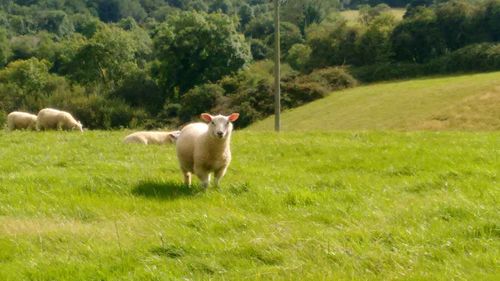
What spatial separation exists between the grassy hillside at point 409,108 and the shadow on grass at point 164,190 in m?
33.9

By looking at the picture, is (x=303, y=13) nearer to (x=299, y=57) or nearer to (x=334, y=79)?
(x=299, y=57)

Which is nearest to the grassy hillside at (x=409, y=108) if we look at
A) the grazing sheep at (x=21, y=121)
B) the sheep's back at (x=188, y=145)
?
the grazing sheep at (x=21, y=121)

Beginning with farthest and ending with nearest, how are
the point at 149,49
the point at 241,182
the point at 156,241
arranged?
the point at 149,49 < the point at 241,182 < the point at 156,241

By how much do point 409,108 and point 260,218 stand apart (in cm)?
4440

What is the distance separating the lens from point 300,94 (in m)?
65.4

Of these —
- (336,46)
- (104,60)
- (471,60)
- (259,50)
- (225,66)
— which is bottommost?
(259,50)

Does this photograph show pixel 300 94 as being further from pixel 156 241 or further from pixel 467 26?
pixel 156 241

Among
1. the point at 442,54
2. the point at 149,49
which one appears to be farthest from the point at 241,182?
the point at 149,49

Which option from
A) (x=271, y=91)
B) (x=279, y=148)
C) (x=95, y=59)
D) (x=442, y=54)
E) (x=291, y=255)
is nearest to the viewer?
(x=291, y=255)

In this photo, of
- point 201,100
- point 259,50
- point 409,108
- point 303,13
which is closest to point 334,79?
point 201,100

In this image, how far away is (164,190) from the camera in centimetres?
1074

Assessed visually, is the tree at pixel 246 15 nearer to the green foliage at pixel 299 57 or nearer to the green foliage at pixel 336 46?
the green foliage at pixel 299 57

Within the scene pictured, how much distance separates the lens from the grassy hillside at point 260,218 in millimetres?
6770

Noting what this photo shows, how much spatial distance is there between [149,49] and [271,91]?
4570 centimetres
